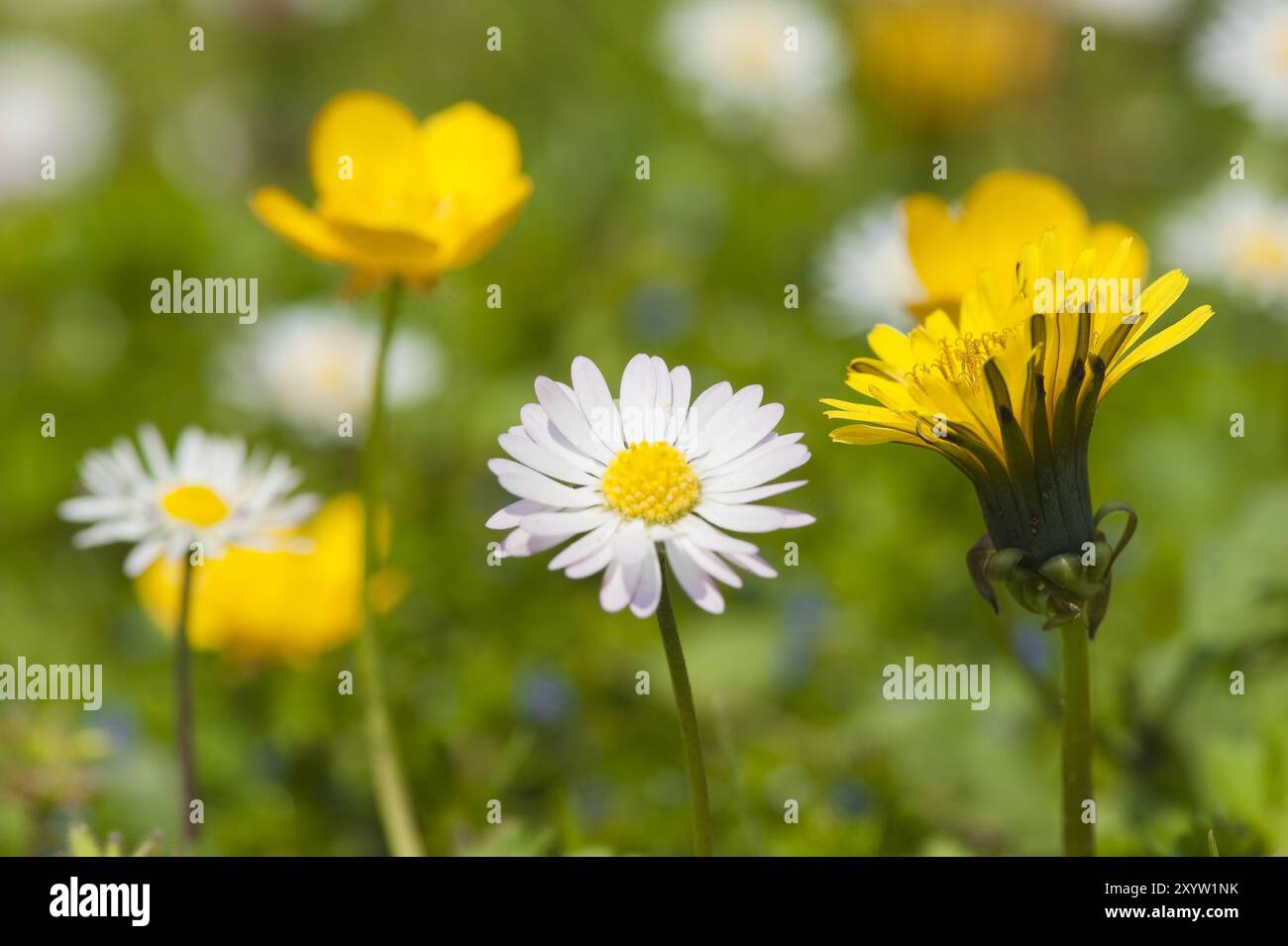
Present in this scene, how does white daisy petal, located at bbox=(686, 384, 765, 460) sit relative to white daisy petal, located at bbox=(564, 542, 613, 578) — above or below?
above

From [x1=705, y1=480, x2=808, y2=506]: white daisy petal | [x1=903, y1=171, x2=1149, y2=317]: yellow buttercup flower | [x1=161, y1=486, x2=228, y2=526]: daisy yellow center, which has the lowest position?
[x1=705, y1=480, x2=808, y2=506]: white daisy petal

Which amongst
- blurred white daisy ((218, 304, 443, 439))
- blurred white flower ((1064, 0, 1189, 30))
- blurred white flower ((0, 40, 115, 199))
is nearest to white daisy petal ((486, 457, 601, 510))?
blurred white daisy ((218, 304, 443, 439))

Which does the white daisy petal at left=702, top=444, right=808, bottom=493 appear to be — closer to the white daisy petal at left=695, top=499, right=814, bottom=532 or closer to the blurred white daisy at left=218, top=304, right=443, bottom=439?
the white daisy petal at left=695, top=499, right=814, bottom=532

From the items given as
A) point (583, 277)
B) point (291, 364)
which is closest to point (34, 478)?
point (291, 364)

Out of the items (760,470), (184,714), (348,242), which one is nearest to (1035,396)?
(760,470)

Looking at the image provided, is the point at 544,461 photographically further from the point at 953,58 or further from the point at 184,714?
the point at 953,58
